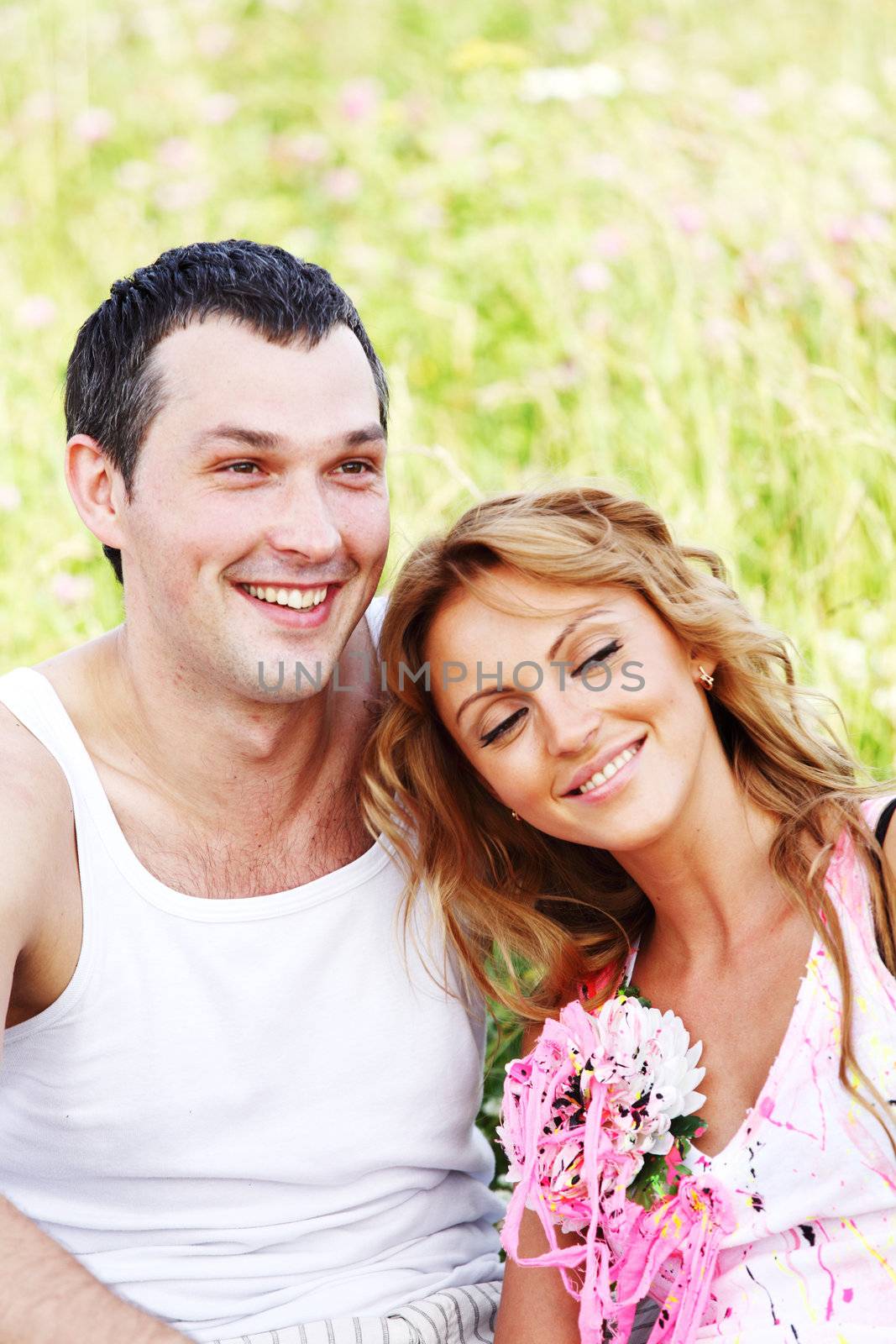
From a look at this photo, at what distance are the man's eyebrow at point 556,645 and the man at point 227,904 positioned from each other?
26 cm

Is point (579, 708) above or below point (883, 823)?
above

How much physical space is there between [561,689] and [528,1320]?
1038mm

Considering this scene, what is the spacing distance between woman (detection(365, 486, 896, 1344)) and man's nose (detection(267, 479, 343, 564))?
0.19 meters

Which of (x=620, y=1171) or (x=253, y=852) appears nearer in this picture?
(x=620, y=1171)

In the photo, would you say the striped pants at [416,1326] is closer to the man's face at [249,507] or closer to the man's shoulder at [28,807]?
the man's shoulder at [28,807]

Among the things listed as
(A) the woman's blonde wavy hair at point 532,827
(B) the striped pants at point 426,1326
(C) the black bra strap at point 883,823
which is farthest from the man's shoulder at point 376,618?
(B) the striped pants at point 426,1326

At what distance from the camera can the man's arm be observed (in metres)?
2.10

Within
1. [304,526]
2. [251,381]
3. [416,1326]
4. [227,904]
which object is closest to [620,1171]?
[416,1326]

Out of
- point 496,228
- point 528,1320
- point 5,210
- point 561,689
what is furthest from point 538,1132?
point 5,210

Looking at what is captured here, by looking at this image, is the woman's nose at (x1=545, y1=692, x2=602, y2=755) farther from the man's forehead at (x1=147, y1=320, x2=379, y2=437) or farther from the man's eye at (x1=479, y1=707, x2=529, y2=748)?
the man's forehead at (x1=147, y1=320, x2=379, y2=437)

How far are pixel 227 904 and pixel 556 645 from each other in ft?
2.34

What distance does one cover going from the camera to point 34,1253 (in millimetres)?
2152

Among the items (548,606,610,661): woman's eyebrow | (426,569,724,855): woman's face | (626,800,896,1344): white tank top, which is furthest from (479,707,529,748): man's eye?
(626,800,896,1344): white tank top

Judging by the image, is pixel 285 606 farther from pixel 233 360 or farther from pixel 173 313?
pixel 173 313
